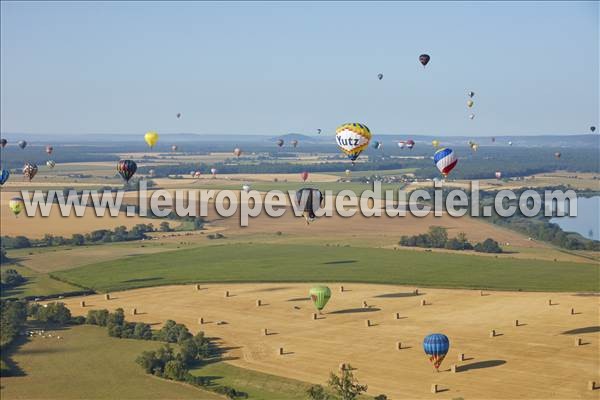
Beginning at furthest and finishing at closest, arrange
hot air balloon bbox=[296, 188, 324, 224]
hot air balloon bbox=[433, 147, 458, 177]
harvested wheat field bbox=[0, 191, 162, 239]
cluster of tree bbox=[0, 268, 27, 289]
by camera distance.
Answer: harvested wheat field bbox=[0, 191, 162, 239]
hot air balloon bbox=[296, 188, 324, 224]
hot air balloon bbox=[433, 147, 458, 177]
cluster of tree bbox=[0, 268, 27, 289]

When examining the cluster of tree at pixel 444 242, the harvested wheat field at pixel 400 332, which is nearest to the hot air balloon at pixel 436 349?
the harvested wheat field at pixel 400 332

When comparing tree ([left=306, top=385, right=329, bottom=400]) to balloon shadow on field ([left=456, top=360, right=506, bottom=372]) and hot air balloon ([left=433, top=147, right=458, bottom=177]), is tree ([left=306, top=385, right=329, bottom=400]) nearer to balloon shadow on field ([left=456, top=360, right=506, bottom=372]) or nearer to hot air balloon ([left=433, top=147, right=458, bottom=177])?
balloon shadow on field ([left=456, top=360, right=506, bottom=372])

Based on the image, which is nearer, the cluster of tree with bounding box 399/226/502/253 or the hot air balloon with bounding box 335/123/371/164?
the hot air balloon with bounding box 335/123/371/164

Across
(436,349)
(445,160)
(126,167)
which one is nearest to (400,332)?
(436,349)

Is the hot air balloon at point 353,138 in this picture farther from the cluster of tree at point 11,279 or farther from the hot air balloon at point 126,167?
the cluster of tree at point 11,279

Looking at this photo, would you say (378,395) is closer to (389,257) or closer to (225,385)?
(225,385)

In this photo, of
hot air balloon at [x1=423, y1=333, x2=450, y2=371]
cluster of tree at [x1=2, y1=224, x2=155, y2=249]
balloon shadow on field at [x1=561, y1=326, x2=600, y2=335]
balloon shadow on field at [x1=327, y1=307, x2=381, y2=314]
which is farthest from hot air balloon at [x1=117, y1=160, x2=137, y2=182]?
balloon shadow on field at [x1=561, y1=326, x2=600, y2=335]

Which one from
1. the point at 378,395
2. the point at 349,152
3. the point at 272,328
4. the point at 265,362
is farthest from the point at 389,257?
the point at 378,395
